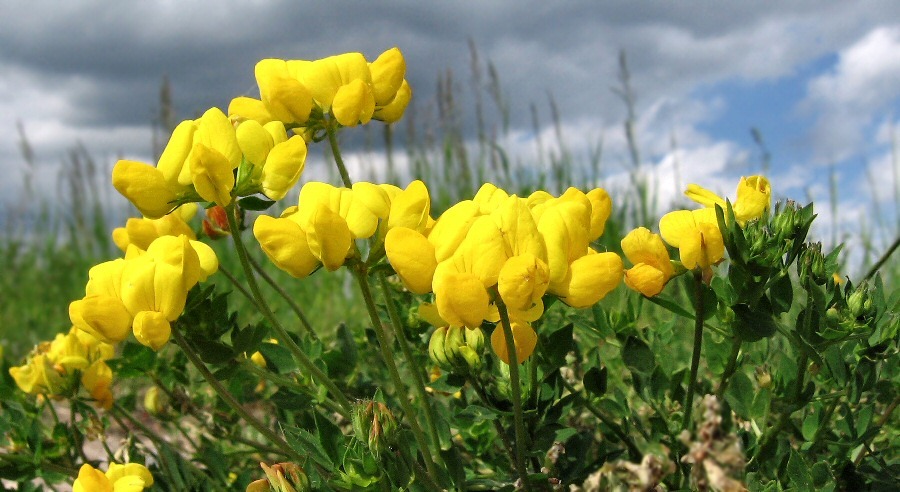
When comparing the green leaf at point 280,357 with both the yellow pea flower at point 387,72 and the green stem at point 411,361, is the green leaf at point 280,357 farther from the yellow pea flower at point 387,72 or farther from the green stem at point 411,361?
the yellow pea flower at point 387,72

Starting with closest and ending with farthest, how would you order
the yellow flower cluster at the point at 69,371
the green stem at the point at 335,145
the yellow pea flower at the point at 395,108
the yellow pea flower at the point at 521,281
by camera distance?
the yellow pea flower at the point at 521,281
the green stem at the point at 335,145
the yellow pea flower at the point at 395,108
the yellow flower cluster at the point at 69,371

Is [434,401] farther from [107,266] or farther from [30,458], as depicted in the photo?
[30,458]

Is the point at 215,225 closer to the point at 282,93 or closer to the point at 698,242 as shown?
the point at 282,93

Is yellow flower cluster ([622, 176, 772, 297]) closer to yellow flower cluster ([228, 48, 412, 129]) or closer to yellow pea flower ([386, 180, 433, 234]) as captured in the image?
yellow pea flower ([386, 180, 433, 234])

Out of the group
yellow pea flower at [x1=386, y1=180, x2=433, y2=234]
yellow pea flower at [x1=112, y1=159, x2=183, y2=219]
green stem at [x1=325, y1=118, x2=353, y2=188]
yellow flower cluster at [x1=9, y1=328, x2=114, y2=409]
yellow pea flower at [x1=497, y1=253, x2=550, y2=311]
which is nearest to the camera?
yellow pea flower at [x1=497, y1=253, x2=550, y2=311]

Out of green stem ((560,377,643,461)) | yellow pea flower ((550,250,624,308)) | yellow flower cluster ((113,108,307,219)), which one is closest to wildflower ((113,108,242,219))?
yellow flower cluster ((113,108,307,219))

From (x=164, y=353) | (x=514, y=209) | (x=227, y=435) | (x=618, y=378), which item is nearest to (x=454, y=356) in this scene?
(x=514, y=209)

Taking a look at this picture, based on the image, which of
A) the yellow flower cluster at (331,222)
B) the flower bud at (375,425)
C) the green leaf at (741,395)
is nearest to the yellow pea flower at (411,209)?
the yellow flower cluster at (331,222)
